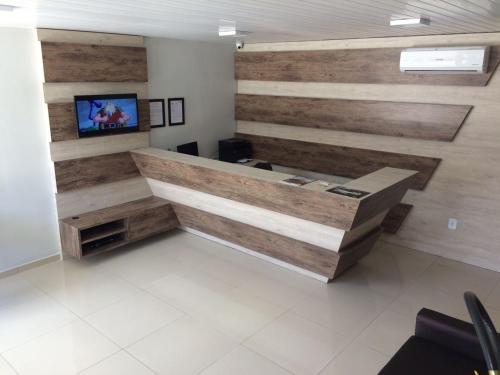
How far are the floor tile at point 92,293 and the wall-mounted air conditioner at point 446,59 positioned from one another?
3.38m

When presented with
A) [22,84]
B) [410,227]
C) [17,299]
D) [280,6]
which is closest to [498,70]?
[410,227]

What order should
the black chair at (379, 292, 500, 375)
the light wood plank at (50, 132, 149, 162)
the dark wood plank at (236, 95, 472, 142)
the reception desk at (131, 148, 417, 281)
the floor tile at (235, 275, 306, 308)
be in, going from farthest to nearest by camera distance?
1. the dark wood plank at (236, 95, 472, 142)
2. the light wood plank at (50, 132, 149, 162)
3. the floor tile at (235, 275, 306, 308)
4. the reception desk at (131, 148, 417, 281)
5. the black chair at (379, 292, 500, 375)

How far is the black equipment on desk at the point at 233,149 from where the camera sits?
5.57 metres

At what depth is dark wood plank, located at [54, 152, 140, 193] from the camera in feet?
13.6

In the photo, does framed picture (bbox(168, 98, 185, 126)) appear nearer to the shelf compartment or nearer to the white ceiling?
the white ceiling

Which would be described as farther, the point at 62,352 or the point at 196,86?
the point at 196,86

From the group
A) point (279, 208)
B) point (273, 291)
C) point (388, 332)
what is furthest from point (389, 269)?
point (279, 208)

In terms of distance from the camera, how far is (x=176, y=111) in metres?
5.17

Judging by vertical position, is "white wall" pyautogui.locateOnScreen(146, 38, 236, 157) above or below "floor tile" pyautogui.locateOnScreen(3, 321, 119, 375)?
above

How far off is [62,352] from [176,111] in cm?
312

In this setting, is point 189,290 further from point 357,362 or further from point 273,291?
point 357,362

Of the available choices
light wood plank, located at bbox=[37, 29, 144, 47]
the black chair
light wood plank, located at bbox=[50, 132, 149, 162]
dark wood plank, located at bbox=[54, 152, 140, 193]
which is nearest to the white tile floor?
the black chair

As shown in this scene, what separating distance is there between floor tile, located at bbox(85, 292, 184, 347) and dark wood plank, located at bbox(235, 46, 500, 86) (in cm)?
316

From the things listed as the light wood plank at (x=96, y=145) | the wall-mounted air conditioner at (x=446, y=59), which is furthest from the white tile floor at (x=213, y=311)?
the wall-mounted air conditioner at (x=446, y=59)
